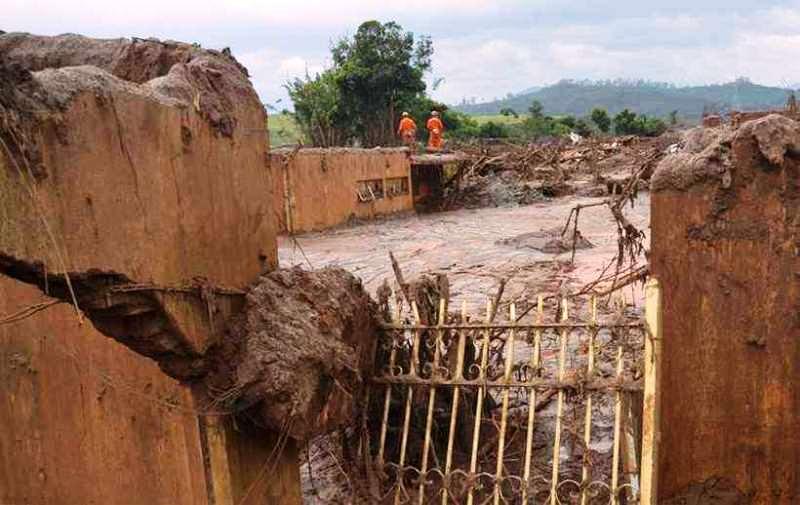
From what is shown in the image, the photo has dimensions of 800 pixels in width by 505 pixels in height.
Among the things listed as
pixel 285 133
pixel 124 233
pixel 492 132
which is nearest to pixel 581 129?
pixel 492 132

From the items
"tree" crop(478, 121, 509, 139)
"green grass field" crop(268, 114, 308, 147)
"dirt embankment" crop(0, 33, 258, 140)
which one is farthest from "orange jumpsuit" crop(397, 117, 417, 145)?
"dirt embankment" crop(0, 33, 258, 140)

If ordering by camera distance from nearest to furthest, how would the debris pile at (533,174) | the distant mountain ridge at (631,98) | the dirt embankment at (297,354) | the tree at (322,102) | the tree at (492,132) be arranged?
the dirt embankment at (297,354) < the debris pile at (533,174) < the tree at (322,102) < the tree at (492,132) < the distant mountain ridge at (631,98)

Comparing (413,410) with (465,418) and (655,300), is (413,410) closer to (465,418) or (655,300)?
(465,418)

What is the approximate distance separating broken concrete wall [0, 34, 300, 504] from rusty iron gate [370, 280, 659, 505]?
2.29 ft

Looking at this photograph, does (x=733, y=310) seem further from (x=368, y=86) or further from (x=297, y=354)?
(x=368, y=86)

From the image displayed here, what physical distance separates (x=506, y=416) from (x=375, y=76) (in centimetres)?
2408

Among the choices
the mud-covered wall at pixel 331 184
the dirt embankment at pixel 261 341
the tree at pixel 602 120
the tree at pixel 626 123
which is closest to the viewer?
the dirt embankment at pixel 261 341

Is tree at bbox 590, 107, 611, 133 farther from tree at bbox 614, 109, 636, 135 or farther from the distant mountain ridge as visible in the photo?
the distant mountain ridge

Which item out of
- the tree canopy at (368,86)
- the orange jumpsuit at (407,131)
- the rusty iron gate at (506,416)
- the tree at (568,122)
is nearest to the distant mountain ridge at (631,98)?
the tree at (568,122)

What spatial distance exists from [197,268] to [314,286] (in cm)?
62

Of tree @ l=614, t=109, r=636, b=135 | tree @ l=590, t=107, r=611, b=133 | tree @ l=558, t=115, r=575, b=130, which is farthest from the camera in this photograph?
tree @ l=558, t=115, r=575, b=130

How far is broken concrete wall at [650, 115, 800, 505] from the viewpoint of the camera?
313 cm

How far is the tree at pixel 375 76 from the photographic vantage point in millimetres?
26453

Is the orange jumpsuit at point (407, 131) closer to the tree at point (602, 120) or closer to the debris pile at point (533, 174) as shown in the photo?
the debris pile at point (533, 174)
